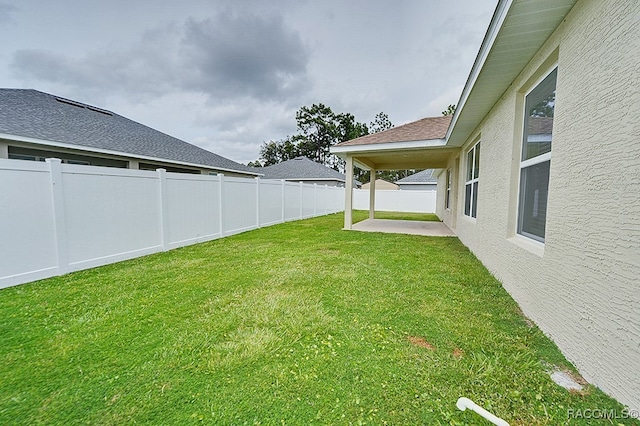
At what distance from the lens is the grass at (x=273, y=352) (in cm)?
173

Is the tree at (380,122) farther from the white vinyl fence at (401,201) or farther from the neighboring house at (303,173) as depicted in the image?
the white vinyl fence at (401,201)

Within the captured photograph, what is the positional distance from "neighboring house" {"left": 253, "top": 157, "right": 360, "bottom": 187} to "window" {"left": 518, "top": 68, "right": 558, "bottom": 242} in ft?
71.5

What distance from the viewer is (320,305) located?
3.37 metres

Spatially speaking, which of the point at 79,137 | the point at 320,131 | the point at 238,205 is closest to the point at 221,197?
the point at 238,205

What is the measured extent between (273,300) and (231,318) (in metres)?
0.65

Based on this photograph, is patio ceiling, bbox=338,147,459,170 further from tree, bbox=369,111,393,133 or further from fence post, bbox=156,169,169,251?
tree, bbox=369,111,393,133

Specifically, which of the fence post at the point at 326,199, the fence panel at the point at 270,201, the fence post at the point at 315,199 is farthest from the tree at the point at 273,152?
the fence panel at the point at 270,201

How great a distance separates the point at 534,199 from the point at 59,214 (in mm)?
7157

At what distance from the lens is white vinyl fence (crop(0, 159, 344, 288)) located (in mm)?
3912

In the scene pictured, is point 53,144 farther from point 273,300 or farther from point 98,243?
point 273,300

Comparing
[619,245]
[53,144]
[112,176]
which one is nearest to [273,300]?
[619,245]

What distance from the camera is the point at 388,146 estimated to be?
873cm

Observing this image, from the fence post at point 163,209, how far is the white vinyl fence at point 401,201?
17.1m

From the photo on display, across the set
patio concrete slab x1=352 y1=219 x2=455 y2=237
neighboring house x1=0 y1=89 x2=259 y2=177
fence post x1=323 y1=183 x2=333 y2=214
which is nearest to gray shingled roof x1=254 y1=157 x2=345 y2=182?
fence post x1=323 y1=183 x2=333 y2=214
